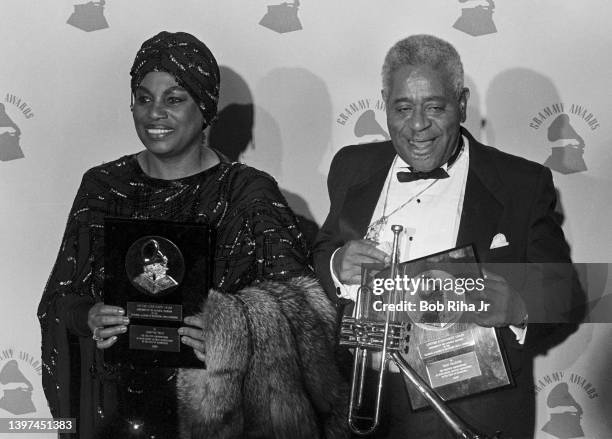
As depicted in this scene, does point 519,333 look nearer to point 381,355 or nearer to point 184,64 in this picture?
point 381,355

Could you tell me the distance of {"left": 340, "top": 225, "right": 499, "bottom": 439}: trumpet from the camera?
7.10 ft

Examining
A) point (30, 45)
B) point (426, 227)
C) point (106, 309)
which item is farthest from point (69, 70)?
point (426, 227)

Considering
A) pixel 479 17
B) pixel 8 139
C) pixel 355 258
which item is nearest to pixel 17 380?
pixel 8 139

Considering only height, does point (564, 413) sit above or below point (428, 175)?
below

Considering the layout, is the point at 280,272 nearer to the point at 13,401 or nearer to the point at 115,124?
the point at 115,124

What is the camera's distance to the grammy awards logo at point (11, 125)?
9.52ft

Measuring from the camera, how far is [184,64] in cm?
238

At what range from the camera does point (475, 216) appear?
225 centimetres

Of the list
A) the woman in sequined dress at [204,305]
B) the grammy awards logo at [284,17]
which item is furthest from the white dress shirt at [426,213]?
the grammy awards logo at [284,17]

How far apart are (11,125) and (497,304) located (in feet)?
5.37

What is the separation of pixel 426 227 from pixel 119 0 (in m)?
1.27

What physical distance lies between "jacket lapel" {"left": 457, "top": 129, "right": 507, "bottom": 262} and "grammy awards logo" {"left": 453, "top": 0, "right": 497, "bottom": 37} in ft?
2.00

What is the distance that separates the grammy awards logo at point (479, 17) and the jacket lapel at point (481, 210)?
2.00ft

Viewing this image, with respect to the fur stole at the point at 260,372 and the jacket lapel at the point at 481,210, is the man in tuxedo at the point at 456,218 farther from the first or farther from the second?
A: the fur stole at the point at 260,372
